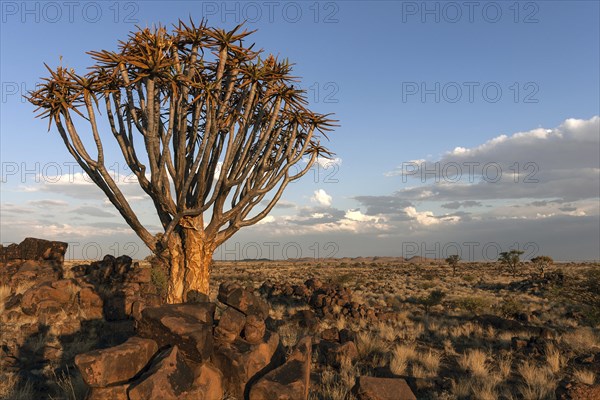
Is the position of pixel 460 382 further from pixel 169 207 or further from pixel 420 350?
pixel 169 207

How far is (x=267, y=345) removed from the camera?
282 inches

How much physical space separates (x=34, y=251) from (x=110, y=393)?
17.8m

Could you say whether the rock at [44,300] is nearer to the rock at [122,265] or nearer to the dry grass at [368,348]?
the rock at [122,265]

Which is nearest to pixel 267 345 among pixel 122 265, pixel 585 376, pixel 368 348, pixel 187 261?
pixel 187 261

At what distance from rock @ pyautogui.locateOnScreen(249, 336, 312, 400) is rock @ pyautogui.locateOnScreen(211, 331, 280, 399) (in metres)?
0.42

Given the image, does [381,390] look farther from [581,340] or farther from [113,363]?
[581,340]

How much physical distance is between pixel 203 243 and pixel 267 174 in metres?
2.35

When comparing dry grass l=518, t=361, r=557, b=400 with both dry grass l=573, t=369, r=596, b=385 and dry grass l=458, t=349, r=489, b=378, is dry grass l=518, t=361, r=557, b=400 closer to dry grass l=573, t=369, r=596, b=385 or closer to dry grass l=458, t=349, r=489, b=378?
dry grass l=573, t=369, r=596, b=385

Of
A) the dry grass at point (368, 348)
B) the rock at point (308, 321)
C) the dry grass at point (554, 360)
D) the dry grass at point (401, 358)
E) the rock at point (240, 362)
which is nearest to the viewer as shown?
the rock at point (240, 362)

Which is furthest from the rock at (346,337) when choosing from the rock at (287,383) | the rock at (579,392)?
the rock at (579,392)

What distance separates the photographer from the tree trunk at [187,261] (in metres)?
9.25

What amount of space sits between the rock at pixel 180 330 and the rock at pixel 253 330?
25.5 inches

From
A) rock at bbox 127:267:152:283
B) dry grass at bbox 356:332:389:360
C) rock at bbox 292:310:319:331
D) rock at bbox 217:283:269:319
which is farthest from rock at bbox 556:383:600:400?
rock at bbox 127:267:152:283

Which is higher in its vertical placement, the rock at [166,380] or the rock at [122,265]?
the rock at [122,265]
